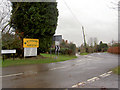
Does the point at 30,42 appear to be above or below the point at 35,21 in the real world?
below

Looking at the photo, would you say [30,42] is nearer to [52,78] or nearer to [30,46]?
[30,46]

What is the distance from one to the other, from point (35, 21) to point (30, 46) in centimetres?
337

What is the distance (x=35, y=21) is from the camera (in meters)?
17.2

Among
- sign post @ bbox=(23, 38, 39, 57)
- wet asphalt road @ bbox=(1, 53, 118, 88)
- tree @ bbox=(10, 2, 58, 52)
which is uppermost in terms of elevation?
tree @ bbox=(10, 2, 58, 52)

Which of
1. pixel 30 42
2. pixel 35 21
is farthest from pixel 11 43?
pixel 35 21

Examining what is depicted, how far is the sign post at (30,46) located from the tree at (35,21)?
74cm

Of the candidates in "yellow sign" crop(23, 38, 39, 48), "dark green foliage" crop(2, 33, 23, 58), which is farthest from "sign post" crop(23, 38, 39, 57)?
"dark green foliage" crop(2, 33, 23, 58)

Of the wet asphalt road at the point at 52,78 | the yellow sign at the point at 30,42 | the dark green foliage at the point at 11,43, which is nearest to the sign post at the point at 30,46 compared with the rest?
the yellow sign at the point at 30,42

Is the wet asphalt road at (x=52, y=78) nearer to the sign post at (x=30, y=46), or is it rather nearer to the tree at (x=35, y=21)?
the sign post at (x=30, y=46)

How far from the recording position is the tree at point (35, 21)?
17.1 m

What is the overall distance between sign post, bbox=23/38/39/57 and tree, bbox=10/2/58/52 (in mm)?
740

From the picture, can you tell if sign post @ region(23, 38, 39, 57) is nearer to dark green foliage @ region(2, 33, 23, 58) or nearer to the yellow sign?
the yellow sign

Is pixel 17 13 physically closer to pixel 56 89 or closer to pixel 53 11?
pixel 53 11

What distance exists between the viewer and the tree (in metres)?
17.1
